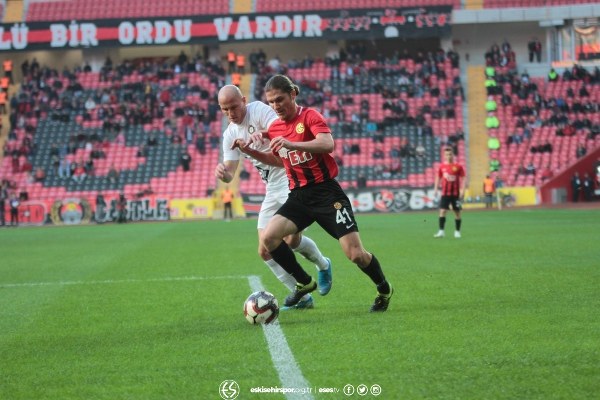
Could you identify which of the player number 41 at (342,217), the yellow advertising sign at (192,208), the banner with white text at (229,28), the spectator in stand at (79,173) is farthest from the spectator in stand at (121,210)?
the player number 41 at (342,217)

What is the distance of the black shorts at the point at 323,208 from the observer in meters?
8.79

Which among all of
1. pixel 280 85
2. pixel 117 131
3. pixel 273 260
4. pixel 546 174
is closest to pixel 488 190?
pixel 546 174

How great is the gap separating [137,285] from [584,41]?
44.4 m

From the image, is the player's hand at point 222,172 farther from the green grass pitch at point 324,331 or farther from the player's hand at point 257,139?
the green grass pitch at point 324,331

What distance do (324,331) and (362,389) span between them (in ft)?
7.68

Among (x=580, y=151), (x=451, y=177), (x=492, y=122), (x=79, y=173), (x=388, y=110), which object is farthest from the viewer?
(x=388, y=110)

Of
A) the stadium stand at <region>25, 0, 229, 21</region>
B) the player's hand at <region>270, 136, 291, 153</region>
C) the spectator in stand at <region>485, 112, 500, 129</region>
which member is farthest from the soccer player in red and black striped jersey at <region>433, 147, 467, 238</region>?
the stadium stand at <region>25, 0, 229, 21</region>

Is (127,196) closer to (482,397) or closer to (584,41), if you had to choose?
(584,41)

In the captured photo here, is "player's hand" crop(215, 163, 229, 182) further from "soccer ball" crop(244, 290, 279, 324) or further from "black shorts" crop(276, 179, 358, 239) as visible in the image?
"soccer ball" crop(244, 290, 279, 324)

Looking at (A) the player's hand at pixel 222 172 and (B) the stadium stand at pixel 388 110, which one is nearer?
(A) the player's hand at pixel 222 172

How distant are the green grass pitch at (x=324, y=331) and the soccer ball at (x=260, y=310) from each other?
10cm

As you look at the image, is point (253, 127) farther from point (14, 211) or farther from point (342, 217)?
point (14, 211)

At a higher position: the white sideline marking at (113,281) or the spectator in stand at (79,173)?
the spectator in stand at (79,173)

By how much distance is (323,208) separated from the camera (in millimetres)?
8852
